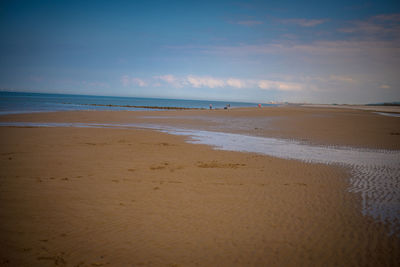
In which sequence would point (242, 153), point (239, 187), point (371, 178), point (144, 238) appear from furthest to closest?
1. point (242, 153)
2. point (371, 178)
3. point (239, 187)
4. point (144, 238)

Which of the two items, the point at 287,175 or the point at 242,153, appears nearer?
the point at 287,175

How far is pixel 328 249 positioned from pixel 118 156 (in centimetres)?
863

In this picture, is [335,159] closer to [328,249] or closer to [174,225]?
[328,249]

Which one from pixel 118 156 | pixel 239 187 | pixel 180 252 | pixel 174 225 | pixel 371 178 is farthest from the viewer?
pixel 118 156

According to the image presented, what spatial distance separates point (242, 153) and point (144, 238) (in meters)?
7.95

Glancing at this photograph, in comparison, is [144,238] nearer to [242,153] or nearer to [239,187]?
[239,187]

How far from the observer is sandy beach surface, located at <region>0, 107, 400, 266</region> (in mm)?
4016

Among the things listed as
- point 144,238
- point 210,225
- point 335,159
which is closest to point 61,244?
point 144,238

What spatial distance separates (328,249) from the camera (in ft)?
14.1

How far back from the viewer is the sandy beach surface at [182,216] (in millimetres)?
4016

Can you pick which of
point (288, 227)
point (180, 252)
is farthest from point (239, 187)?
point (180, 252)

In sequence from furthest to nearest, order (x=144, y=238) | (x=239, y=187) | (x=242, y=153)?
(x=242, y=153), (x=239, y=187), (x=144, y=238)

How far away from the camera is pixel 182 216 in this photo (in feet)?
17.4

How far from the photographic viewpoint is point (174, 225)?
4.94m
